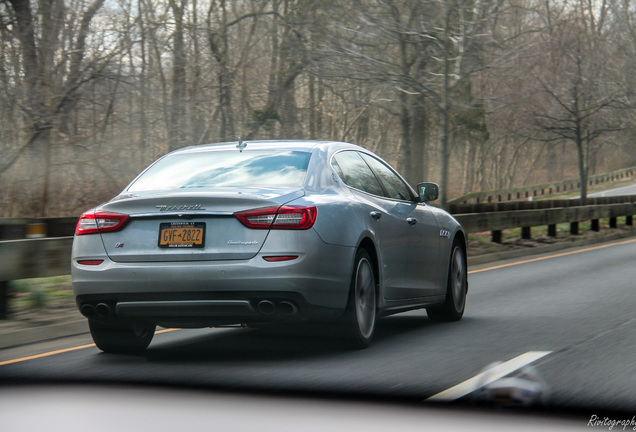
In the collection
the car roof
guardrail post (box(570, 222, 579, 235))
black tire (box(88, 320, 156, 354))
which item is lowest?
black tire (box(88, 320, 156, 354))

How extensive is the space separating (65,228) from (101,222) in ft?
23.8

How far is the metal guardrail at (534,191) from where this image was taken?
50.5 metres

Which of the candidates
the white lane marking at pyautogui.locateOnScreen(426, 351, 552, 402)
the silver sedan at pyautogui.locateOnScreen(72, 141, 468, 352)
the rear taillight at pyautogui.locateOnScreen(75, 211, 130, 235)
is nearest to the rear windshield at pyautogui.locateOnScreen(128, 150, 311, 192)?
the silver sedan at pyautogui.locateOnScreen(72, 141, 468, 352)

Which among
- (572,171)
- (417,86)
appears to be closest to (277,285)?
(417,86)

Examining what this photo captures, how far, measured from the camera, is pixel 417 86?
78.1ft

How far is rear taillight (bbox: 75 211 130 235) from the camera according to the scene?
6609 millimetres

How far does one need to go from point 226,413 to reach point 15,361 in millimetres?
2757

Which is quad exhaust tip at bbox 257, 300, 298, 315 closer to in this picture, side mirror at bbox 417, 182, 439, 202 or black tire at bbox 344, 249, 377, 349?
black tire at bbox 344, 249, 377, 349

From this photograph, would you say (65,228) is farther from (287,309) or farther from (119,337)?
(287,309)

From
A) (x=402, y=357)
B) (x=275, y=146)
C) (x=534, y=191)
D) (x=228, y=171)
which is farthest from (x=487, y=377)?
(x=534, y=191)

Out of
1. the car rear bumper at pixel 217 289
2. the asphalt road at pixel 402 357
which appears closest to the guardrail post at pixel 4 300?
the asphalt road at pixel 402 357

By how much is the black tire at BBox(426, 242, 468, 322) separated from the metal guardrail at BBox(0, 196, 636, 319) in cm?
376

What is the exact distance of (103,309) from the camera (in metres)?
6.56

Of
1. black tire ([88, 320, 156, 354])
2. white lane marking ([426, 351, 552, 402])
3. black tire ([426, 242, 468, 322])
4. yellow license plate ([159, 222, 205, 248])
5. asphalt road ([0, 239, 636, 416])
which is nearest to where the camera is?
white lane marking ([426, 351, 552, 402])
